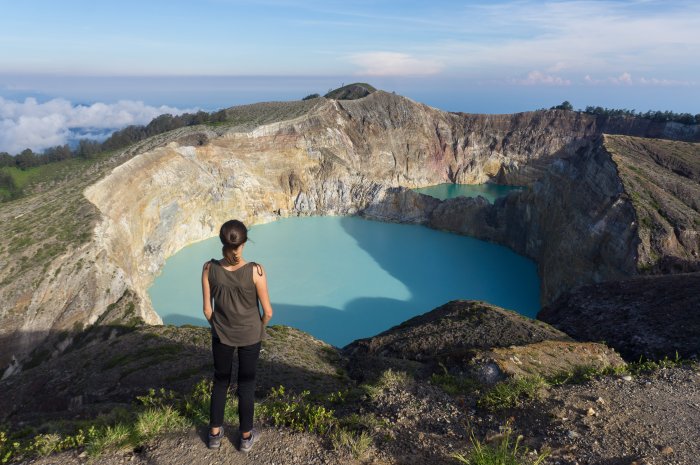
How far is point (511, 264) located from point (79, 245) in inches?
1088

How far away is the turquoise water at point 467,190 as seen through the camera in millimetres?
54688

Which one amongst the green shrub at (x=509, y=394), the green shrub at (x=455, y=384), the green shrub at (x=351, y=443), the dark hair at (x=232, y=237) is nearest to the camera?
the dark hair at (x=232, y=237)

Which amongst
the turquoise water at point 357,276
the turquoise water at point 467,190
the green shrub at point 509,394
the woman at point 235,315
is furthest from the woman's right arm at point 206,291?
the turquoise water at point 467,190

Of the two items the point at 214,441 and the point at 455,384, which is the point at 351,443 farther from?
the point at 455,384

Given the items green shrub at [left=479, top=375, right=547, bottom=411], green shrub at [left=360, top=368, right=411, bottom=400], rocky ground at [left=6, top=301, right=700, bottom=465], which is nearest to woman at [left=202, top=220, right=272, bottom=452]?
rocky ground at [left=6, top=301, right=700, bottom=465]

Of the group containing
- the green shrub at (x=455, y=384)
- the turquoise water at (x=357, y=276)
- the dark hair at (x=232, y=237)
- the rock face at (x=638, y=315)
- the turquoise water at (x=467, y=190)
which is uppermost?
the dark hair at (x=232, y=237)

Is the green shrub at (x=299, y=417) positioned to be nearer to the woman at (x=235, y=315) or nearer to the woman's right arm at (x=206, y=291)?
the woman at (x=235, y=315)

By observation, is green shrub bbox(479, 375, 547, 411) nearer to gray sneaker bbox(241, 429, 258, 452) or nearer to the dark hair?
gray sneaker bbox(241, 429, 258, 452)

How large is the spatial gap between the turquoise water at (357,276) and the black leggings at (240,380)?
15.9 m

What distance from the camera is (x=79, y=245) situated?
20.4 metres

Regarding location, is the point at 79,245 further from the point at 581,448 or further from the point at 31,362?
the point at 581,448

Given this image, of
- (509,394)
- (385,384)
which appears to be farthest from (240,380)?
(509,394)

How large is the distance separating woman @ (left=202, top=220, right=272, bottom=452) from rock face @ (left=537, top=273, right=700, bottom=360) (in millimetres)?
11578

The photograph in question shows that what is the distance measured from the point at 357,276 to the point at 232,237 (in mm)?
24583
